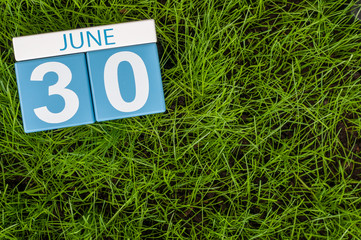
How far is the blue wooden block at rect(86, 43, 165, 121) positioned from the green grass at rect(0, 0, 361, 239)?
14 centimetres

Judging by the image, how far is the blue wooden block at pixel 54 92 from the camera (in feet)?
3.11

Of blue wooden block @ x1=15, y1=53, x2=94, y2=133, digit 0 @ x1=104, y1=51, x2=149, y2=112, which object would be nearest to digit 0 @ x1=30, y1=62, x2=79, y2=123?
blue wooden block @ x1=15, y1=53, x2=94, y2=133

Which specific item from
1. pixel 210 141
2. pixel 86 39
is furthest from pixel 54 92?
pixel 210 141

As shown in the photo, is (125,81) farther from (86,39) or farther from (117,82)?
(86,39)

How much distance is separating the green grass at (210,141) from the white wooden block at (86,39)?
18 centimetres

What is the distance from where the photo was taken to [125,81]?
0.94m

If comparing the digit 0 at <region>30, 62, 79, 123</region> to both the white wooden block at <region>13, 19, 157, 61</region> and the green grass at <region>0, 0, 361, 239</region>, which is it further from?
the green grass at <region>0, 0, 361, 239</region>

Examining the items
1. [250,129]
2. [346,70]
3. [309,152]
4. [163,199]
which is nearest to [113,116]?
[163,199]

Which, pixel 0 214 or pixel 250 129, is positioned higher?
pixel 250 129

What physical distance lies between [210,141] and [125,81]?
349 millimetres

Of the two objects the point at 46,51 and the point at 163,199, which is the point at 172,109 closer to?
the point at 163,199

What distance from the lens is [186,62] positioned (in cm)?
108

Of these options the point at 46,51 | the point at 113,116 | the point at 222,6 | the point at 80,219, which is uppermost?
the point at 222,6

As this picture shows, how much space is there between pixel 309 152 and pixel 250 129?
0.22 meters
